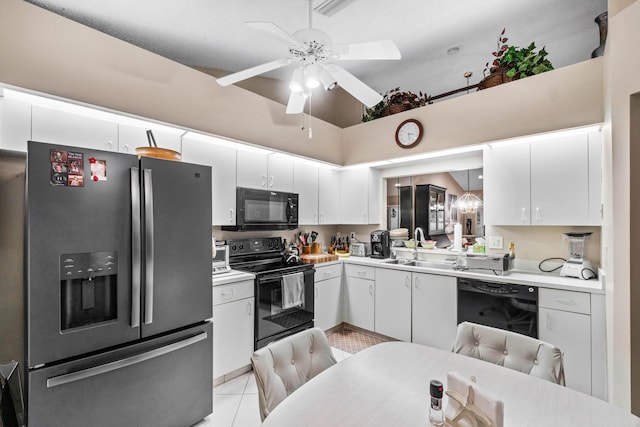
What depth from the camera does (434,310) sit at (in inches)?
113

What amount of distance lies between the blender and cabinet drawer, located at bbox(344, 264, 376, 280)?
1714 millimetres

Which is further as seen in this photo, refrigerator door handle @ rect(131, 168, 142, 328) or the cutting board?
the cutting board

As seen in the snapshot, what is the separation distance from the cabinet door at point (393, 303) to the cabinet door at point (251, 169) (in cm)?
164

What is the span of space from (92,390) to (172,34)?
8.66 feet

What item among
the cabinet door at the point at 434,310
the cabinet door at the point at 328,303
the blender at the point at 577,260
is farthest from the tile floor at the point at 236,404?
the blender at the point at 577,260

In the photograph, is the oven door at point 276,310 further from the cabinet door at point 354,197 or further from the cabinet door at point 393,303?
the cabinet door at point 354,197

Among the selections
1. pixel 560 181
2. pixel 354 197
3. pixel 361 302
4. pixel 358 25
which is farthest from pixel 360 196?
pixel 560 181

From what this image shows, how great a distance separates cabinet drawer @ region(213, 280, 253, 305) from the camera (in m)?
2.39

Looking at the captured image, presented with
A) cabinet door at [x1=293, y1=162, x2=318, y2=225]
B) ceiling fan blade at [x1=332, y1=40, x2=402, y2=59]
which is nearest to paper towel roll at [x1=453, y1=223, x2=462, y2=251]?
cabinet door at [x1=293, y1=162, x2=318, y2=225]

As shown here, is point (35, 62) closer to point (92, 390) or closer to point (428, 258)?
point (92, 390)

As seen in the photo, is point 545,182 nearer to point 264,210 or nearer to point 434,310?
point 434,310

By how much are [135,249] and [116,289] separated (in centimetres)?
24

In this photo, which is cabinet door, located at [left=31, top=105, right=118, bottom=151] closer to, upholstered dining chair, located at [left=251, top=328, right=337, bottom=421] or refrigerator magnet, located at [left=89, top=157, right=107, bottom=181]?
refrigerator magnet, located at [left=89, top=157, right=107, bottom=181]

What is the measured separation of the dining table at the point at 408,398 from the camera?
3.17 feet
